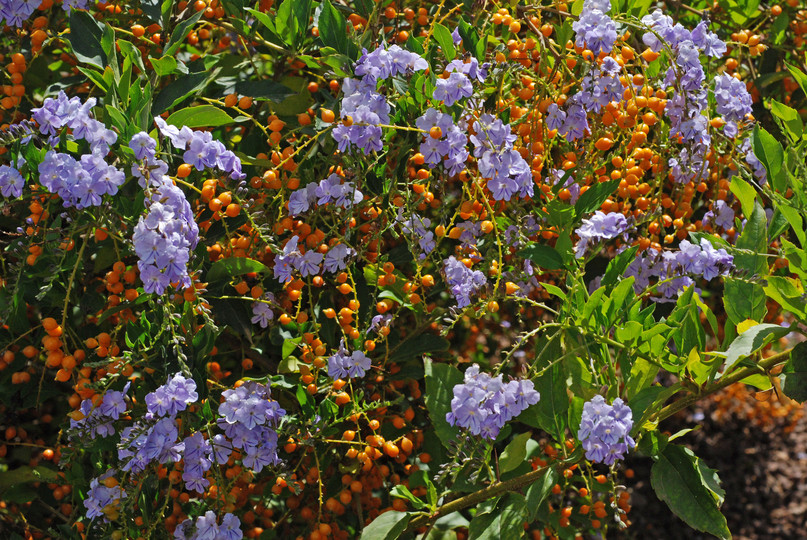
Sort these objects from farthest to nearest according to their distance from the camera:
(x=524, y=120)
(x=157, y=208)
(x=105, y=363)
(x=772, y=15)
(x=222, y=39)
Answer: (x=772, y=15) → (x=222, y=39) → (x=524, y=120) → (x=105, y=363) → (x=157, y=208)

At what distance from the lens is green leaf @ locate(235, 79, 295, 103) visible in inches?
77.5

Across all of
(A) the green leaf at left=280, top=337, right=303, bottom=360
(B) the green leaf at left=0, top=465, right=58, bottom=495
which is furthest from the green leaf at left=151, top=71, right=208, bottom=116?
(B) the green leaf at left=0, top=465, right=58, bottom=495

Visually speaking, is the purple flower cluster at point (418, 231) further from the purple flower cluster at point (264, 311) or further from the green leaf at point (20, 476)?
the green leaf at point (20, 476)

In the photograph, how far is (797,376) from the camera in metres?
1.70

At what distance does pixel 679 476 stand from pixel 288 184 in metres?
1.11

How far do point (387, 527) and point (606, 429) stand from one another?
0.62 m

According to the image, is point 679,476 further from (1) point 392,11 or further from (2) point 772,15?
(2) point 772,15

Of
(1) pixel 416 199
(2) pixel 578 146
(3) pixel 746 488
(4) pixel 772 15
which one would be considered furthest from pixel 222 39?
(3) pixel 746 488

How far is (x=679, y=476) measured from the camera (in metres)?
1.81

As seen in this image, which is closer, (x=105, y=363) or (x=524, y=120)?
(x=105, y=363)

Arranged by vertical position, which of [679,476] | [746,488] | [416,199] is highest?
[416,199]

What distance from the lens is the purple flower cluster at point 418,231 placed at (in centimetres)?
188

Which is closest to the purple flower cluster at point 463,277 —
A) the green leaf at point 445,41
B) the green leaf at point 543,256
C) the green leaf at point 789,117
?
the green leaf at point 543,256

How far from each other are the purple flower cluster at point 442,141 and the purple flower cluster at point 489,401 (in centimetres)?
49
